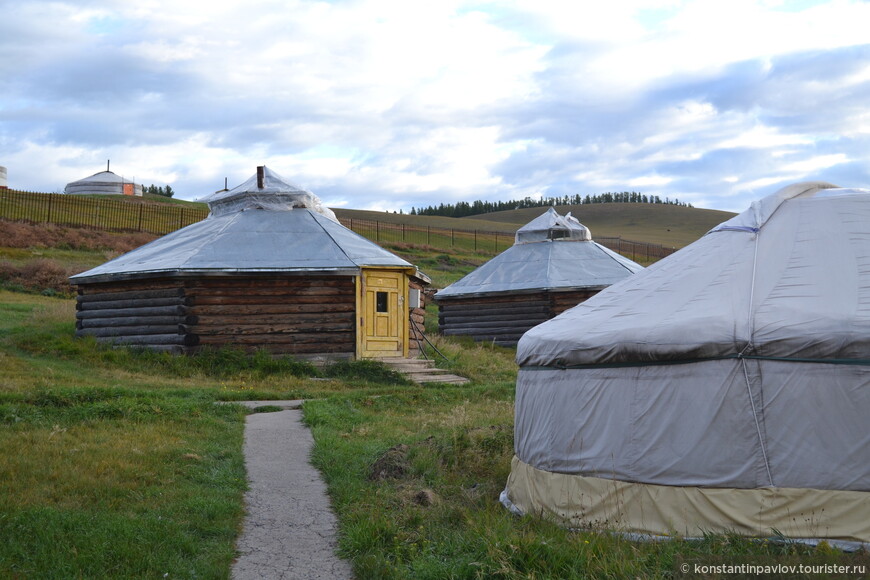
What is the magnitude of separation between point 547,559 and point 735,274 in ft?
9.59

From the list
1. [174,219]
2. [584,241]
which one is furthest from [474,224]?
[584,241]

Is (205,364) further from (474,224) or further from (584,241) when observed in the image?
(474,224)

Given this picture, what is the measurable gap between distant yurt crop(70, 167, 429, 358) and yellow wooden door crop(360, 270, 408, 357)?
0.07 ft

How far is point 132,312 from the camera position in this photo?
17.7 meters

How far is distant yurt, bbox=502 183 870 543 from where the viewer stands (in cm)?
576

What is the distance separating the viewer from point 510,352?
24.3 meters

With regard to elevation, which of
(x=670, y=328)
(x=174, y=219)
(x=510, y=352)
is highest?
(x=174, y=219)

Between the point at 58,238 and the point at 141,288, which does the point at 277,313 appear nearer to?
the point at 141,288

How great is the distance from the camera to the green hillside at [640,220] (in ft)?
288

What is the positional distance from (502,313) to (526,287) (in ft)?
3.75

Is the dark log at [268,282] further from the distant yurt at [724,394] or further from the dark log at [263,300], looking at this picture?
the distant yurt at [724,394]

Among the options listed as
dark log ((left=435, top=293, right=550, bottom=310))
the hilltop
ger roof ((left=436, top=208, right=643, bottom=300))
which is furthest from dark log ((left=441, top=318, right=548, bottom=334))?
the hilltop

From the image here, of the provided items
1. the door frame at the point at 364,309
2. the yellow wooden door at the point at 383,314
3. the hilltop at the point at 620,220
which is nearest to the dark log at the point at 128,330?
the door frame at the point at 364,309

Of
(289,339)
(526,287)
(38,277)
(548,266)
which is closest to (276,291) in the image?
(289,339)
